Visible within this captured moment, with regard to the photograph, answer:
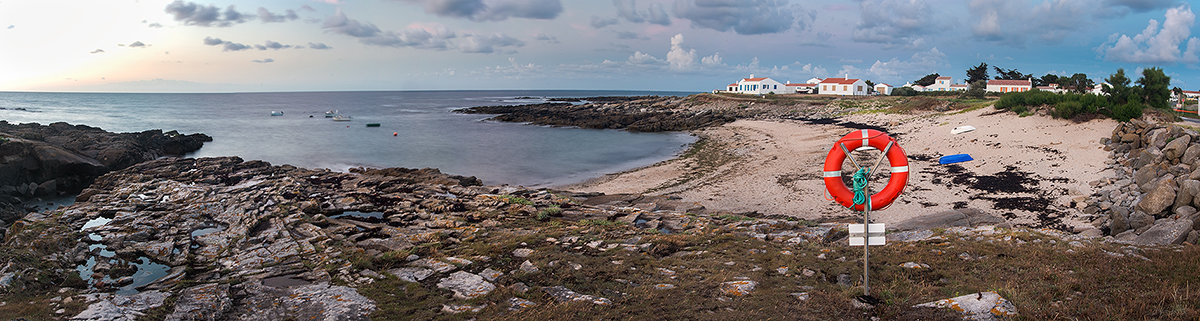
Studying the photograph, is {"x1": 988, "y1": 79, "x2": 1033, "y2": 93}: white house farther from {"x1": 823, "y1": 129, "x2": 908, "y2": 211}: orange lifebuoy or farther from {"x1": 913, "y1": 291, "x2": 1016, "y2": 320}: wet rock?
{"x1": 913, "y1": 291, "x2": 1016, "y2": 320}: wet rock

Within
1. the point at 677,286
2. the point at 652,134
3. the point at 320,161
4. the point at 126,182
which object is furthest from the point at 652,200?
the point at 652,134

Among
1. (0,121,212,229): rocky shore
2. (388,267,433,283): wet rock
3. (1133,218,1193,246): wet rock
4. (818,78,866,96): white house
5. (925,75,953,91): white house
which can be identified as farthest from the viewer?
(925,75,953,91): white house

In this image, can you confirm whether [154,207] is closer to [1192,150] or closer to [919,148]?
[1192,150]

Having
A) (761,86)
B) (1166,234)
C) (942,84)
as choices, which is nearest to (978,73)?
(942,84)

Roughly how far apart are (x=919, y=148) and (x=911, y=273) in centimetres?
2064

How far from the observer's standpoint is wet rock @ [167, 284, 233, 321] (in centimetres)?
644

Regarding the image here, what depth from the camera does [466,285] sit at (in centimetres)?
741

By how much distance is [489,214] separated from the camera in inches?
508

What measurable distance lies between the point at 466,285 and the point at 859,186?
523 centimetres

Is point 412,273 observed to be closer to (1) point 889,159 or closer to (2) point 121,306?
(2) point 121,306

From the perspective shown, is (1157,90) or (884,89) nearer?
(1157,90)

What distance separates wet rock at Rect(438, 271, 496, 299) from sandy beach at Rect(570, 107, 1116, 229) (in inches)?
235

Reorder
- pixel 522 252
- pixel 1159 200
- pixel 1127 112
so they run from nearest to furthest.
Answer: pixel 522 252 < pixel 1159 200 < pixel 1127 112

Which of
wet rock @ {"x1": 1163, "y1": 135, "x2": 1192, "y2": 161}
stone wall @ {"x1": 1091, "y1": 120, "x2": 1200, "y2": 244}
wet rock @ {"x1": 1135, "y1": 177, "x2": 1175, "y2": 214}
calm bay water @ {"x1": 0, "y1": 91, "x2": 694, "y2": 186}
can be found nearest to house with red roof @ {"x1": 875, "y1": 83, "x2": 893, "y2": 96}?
calm bay water @ {"x1": 0, "y1": 91, "x2": 694, "y2": 186}
